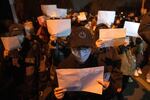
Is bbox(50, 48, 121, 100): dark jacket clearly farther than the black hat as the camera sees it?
Yes

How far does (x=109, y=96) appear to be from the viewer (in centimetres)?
246

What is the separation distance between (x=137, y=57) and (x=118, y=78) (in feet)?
2.67

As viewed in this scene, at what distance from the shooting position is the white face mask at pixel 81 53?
204 cm

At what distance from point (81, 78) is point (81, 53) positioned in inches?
8.9

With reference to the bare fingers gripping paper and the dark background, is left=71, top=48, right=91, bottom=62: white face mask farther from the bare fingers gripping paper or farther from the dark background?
the dark background

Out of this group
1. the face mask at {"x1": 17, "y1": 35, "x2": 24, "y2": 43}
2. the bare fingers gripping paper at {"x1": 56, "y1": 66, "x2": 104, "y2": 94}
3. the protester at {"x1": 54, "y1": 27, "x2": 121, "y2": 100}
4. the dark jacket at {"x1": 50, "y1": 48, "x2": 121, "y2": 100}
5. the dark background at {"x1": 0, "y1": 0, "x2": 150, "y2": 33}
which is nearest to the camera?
the bare fingers gripping paper at {"x1": 56, "y1": 66, "x2": 104, "y2": 94}

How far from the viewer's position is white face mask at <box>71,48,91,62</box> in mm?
2038

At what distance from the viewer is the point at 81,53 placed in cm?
206

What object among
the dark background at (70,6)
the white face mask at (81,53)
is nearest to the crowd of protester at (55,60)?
the white face mask at (81,53)

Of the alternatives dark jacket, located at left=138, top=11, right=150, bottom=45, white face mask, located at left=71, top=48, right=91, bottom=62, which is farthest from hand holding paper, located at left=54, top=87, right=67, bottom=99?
dark jacket, located at left=138, top=11, right=150, bottom=45

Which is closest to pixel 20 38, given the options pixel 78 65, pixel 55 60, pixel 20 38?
pixel 20 38

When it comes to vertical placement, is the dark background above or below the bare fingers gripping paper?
above

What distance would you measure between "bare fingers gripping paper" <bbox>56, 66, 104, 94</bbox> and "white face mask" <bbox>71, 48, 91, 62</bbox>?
0.18 metres

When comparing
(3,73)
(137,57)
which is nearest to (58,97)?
(3,73)
